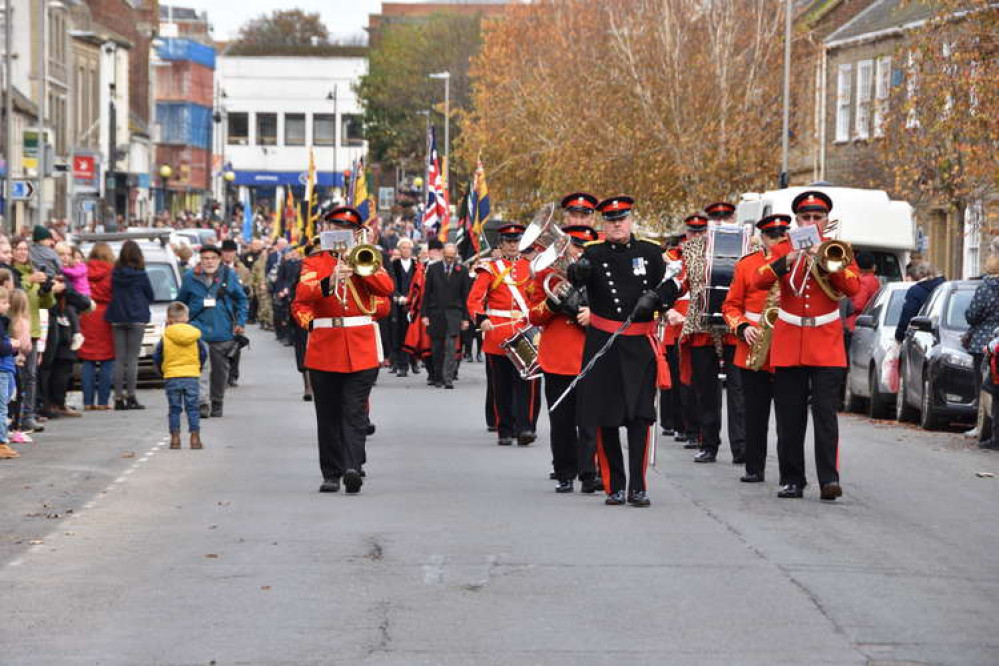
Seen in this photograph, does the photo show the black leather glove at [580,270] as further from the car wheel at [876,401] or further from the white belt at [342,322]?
the car wheel at [876,401]

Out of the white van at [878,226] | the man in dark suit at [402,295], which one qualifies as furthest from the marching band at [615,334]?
the white van at [878,226]

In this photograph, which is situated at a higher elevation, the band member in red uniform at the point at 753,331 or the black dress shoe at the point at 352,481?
the band member in red uniform at the point at 753,331

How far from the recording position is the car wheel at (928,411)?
66.0 feet

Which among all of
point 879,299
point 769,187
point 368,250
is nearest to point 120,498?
point 368,250

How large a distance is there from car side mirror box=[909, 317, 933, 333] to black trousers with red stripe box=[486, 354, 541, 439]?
4305mm

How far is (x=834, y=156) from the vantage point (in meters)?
51.5

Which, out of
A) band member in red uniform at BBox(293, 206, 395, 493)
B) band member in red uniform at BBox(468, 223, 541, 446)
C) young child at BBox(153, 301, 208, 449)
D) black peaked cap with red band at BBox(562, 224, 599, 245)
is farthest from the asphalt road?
black peaked cap with red band at BBox(562, 224, 599, 245)

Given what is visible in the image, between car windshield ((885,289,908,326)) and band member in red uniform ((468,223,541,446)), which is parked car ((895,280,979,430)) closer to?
car windshield ((885,289,908,326))

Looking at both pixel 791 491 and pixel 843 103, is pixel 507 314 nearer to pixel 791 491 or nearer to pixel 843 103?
pixel 791 491

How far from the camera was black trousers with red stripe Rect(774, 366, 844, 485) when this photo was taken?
13.1m

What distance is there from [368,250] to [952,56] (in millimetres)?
15904

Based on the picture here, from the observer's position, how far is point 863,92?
4991 centimetres

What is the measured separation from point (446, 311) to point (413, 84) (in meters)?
73.4

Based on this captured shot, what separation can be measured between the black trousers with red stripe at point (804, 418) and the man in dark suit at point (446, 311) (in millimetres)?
13179
